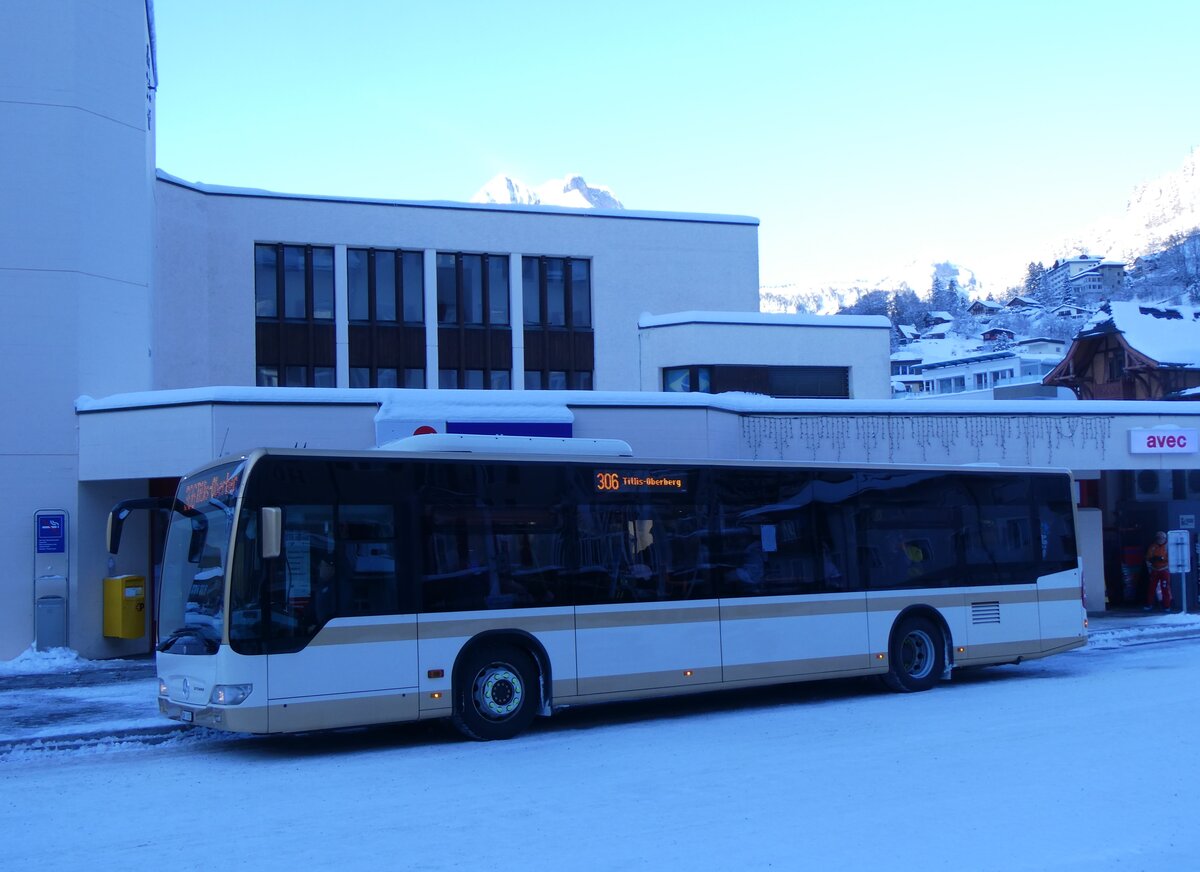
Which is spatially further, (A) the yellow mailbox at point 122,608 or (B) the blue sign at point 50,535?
(A) the yellow mailbox at point 122,608

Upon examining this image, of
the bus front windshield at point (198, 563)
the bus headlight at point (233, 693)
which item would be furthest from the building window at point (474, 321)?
the bus headlight at point (233, 693)

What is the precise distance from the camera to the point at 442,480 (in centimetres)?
1230

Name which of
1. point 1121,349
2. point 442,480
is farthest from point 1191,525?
point 1121,349

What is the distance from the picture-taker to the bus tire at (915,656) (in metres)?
15.3

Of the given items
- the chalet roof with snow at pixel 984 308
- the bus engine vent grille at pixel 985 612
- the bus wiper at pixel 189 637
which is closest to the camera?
the bus wiper at pixel 189 637

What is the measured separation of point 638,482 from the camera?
44.2 feet

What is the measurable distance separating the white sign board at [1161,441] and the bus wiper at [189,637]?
19.8 m

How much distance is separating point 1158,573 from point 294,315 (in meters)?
20.5

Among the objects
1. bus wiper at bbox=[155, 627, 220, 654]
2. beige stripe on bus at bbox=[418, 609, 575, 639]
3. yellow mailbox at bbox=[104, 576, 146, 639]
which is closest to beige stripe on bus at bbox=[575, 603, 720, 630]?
beige stripe on bus at bbox=[418, 609, 575, 639]

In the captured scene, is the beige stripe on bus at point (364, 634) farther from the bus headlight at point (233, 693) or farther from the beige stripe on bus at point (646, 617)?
the beige stripe on bus at point (646, 617)

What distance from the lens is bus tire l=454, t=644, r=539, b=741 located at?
12.2 meters

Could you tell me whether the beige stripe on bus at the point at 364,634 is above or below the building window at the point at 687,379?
below

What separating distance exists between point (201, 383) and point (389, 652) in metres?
17.7

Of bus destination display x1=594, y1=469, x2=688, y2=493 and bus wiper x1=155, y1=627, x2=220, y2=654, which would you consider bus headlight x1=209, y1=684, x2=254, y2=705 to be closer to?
bus wiper x1=155, y1=627, x2=220, y2=654
